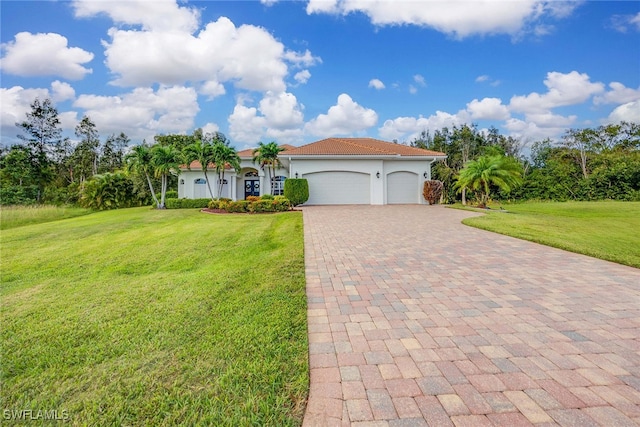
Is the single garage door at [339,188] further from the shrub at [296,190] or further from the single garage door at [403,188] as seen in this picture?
the single garage door at [403,188]

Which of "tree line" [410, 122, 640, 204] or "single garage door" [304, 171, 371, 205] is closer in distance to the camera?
"tree line" [410, 122, 640, 204]

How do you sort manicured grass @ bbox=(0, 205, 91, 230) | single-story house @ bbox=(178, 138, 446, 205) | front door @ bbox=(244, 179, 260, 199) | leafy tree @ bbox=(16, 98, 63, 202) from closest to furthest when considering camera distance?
manicured grass @ bbox=(0, 205, 91, 230) → single-story house @ bbox=(178, 138, 446, 205) → front door @ bbox=(244, 179, 260, 199) → leafy tree @ bbox=(16, 98, 63, 202)

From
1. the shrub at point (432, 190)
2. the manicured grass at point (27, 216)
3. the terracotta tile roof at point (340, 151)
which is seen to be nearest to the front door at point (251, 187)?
the terracotta tile roof at point (340, 151)

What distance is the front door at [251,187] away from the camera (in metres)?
24.0

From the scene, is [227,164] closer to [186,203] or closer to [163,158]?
[186,203]

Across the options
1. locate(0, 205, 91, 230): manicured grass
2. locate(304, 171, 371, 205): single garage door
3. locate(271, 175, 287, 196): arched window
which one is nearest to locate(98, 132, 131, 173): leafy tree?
locate(0, 205, 91, 230): manicured grass

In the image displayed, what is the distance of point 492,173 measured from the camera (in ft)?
54.6

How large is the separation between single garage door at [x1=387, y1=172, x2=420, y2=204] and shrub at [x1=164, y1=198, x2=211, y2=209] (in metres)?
12.6

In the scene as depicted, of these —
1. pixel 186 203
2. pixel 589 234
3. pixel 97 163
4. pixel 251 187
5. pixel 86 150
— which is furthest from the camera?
pixel 97 163

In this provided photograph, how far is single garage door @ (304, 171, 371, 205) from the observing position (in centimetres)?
2005

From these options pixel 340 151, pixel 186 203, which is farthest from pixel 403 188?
pixel 186 203

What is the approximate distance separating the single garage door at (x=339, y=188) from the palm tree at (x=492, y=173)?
614 centimetres

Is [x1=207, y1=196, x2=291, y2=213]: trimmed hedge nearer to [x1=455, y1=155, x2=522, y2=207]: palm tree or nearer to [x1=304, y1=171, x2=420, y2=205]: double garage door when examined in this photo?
[x1=304, y1=171, x2=420, y2=205]: double garage door

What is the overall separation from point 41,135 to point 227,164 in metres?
26.0
